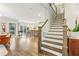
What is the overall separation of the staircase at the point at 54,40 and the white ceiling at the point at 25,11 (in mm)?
324

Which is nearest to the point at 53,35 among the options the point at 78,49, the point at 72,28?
the point at 72,28

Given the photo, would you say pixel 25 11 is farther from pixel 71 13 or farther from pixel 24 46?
pixel 71 13

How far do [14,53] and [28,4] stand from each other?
39.6 inches

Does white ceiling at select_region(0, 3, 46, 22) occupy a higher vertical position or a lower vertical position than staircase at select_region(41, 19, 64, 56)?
higher

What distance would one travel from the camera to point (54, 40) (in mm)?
2094

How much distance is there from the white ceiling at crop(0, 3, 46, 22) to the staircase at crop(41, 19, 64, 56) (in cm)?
32

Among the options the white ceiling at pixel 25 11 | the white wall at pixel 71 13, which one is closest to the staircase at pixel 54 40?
the white wall at pixel 71 13

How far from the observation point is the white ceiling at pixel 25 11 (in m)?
2.00

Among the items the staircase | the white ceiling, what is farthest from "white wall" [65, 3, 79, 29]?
the white ceiling

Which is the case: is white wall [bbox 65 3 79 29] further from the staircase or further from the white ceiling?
the white ceiling

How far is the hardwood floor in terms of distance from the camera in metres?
2.05

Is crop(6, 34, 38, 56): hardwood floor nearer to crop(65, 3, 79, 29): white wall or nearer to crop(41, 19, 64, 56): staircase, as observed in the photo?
crop(41, 19, 64, 56): staircase

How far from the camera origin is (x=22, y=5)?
80.0 inches

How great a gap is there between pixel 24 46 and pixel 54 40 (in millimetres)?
614
